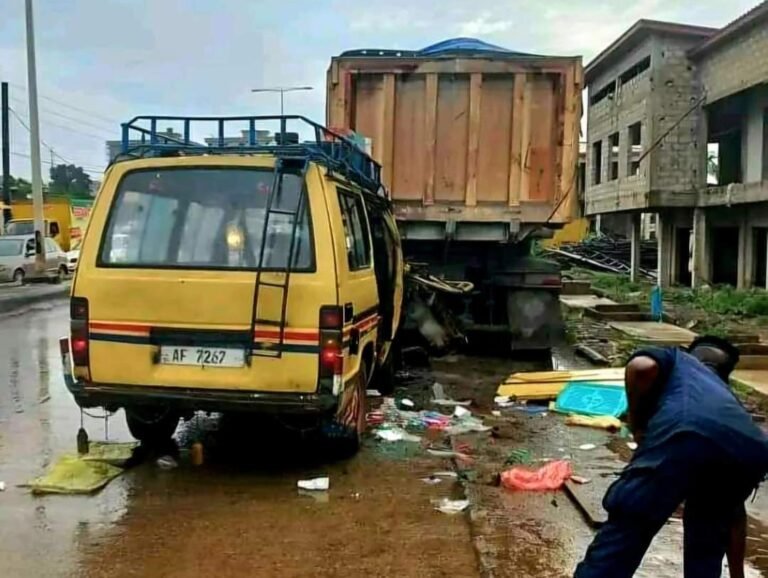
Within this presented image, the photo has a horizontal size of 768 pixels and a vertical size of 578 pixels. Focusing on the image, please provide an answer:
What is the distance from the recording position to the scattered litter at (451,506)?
515 centimetres

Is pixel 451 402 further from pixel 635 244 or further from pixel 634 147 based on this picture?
pixel 635 244

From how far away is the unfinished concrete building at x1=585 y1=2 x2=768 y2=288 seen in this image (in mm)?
20641

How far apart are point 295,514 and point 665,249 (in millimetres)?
23511

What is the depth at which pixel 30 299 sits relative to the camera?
20.1 m

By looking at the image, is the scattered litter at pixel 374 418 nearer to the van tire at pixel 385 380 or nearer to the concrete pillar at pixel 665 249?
the van tire at pixel 385 380

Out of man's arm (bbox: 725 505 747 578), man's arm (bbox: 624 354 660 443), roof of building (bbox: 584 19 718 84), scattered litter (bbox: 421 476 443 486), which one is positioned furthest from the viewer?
roof of building (bbox: 584 19 718 84)

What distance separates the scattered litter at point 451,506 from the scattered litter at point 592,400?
2.72 metres

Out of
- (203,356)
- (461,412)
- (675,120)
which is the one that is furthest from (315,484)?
(675,120)

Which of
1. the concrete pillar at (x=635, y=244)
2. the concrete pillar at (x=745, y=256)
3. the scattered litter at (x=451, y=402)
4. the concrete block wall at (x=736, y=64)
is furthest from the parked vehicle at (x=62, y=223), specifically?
the scattered litter at (x=451, y=402)

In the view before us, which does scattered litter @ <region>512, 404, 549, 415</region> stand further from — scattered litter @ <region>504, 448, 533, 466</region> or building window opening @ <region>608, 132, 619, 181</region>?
building window opening @ <region>608, 132, 619, 181</region>

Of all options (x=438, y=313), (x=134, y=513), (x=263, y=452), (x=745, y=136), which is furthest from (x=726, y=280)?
(x=134, y=513)

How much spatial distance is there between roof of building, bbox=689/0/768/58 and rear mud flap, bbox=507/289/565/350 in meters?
11.5

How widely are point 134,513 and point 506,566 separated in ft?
7.12

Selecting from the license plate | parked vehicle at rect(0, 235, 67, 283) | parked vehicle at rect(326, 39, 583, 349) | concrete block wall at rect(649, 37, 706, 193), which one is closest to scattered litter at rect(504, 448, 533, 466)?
the license plate
